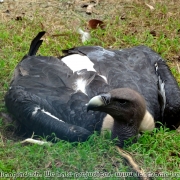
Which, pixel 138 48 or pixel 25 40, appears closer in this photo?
pixel 138 48

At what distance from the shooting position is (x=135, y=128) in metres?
6.07

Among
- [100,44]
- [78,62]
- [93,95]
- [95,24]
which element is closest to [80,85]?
[93,95]

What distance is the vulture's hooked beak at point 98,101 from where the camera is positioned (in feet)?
18.3

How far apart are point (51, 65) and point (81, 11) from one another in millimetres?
3100

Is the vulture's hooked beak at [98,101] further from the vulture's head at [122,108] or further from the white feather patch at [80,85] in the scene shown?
the white feather patch at [80,85]

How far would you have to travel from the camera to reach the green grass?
5.52 m

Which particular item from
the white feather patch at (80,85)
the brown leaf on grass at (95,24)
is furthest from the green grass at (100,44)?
the white feather patch at (80,85)

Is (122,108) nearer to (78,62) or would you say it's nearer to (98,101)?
(98,101)

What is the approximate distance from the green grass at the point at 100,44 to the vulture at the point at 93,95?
0.20 meters

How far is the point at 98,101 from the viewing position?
5.59 meters

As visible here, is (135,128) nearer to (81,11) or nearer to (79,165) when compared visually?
(79,165)

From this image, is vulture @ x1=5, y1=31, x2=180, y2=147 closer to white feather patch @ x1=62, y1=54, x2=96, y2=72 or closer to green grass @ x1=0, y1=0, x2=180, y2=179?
white feather patch @ x1=62, y1=54, x2=96, y2=72

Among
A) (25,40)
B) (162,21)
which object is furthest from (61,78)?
(162,21)

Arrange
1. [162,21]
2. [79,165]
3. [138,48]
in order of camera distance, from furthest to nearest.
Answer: [162,21] → [138,48] → [79,165]
